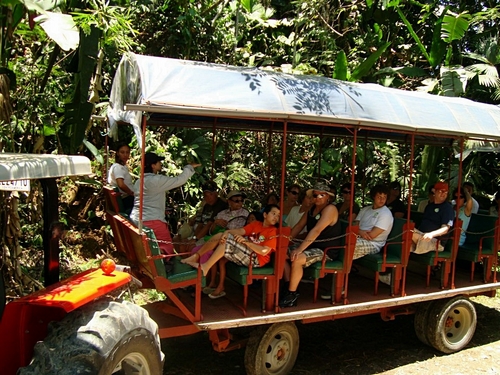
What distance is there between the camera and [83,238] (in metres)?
8.35

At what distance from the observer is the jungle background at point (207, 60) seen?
5449 millimetres

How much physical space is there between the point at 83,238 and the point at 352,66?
22.9 ft

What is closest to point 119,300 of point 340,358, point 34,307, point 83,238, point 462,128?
point 34,307

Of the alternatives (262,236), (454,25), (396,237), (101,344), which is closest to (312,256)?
(262,236)

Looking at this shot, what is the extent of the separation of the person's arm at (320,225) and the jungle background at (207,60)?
1542 millimetres

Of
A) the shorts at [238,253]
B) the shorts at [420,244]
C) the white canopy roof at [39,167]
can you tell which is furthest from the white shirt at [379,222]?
the white canopy roof at [39,167]

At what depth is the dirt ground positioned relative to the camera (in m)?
5.04

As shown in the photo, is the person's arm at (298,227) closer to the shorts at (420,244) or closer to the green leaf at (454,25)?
the shorts at (420,244)

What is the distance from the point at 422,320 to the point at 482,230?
166 cm

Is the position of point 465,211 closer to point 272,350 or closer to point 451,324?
point 451,324

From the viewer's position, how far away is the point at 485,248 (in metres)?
6.12

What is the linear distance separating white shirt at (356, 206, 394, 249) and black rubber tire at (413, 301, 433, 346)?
0.95 m

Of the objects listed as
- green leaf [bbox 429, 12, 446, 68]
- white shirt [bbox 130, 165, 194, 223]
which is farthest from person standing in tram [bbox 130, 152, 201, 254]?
green leaf [bbox 429, 12, 446, 68]

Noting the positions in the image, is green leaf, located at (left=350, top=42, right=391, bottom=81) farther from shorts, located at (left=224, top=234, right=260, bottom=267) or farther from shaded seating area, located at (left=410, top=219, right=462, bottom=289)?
shorts, located at (left=224, top=234, right=260, bottom=267)
